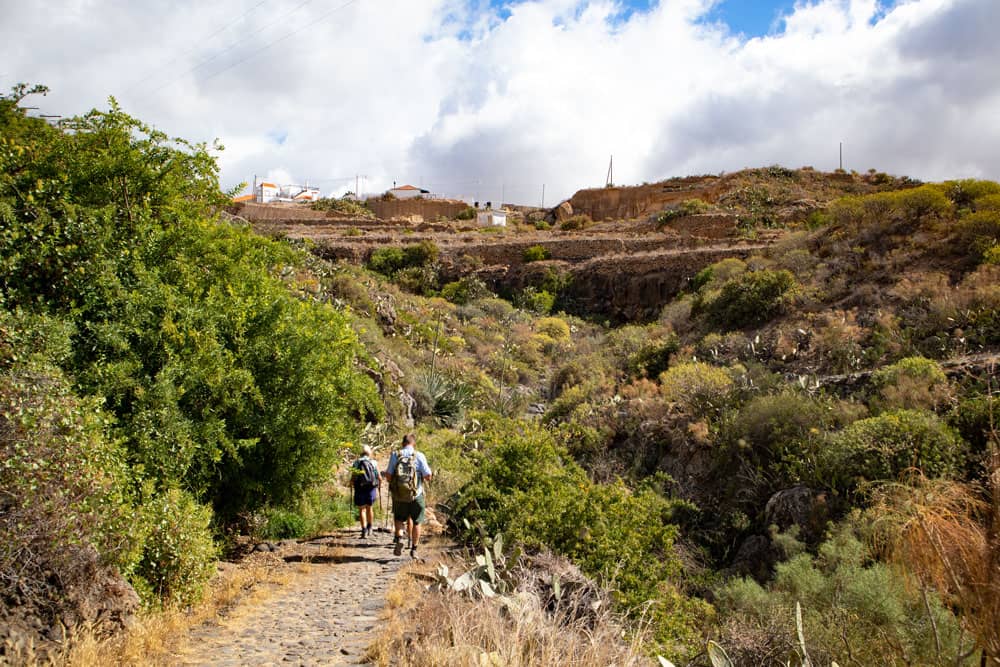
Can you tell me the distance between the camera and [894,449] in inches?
415

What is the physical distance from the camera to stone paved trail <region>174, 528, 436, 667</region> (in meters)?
5.30

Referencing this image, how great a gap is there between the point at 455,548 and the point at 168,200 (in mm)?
5926

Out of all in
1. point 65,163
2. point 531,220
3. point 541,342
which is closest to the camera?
point 65,163

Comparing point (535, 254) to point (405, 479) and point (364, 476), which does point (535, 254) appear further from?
point (405, 479)

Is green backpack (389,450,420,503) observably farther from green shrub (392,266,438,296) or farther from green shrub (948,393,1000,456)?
green shrub (392,266,438,296)

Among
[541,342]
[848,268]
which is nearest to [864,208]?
[848,268]

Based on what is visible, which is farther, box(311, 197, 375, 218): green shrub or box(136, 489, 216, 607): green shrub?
box(311, 197, 375, 218): green shrub

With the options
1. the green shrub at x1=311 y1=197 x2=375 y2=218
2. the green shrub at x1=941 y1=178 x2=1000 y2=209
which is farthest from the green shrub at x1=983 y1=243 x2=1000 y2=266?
the green shrub at x1=311 y1=197 x2=375 y2=218

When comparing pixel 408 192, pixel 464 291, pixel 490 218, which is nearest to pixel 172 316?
pixel 464 291

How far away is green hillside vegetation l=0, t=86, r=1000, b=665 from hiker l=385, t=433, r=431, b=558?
714mm

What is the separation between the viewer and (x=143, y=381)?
6852 millimetres

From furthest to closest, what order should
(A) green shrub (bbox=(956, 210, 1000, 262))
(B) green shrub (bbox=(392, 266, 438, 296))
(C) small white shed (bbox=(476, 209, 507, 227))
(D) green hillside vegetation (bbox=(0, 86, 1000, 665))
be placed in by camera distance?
1. (C) small white shed (bbox=(476, 209, 507, 227))
2. (B) green shrub (bbox=(392, 266, 438, 296))
3. (A) green shrub (bbox=(956, 210, 1000, 262))
4. (D) green hillside vegetation (bbox=(0, 86, 1000, 665))

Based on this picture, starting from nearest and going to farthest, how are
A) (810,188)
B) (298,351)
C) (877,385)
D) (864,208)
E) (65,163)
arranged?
(65,163) → (298,351) → (877,385) → (864,208) → (810,188)

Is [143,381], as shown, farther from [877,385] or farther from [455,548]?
[877,385]
